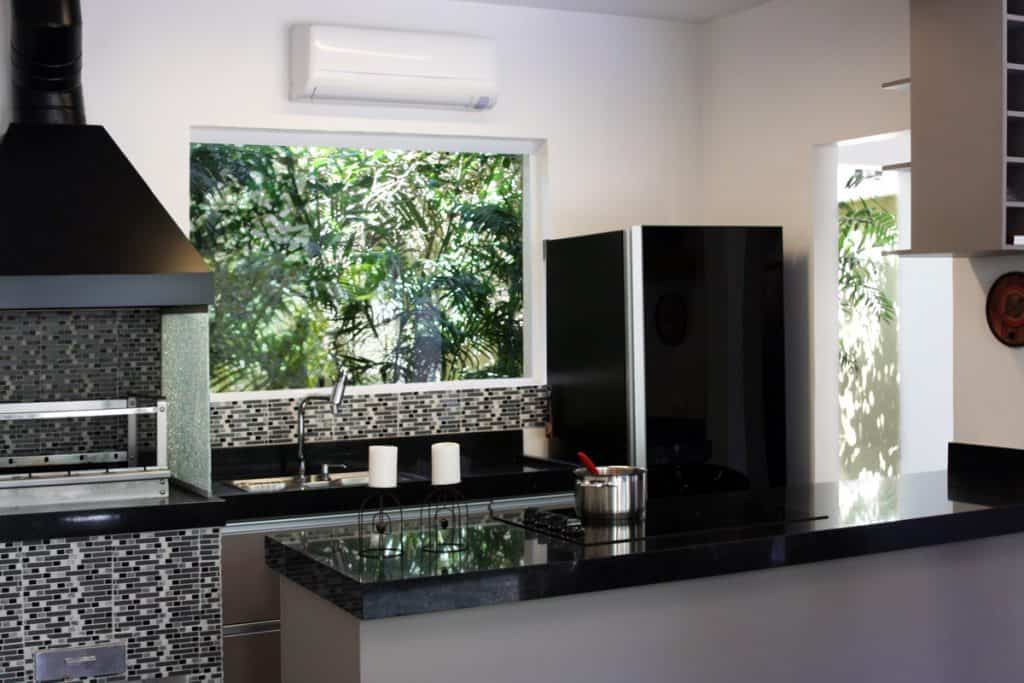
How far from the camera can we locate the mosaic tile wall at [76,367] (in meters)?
4.50

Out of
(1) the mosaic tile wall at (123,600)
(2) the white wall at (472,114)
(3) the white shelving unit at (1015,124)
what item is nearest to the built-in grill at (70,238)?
(1) the mosaic tile wall at (123,600)

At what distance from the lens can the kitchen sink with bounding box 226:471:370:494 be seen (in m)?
4.52

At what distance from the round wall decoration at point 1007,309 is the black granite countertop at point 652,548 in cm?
66

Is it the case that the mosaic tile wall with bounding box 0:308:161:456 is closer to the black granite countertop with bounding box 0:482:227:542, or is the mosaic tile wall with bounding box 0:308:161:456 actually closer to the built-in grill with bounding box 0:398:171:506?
the built-in grill with bounding box 0:398:171:506

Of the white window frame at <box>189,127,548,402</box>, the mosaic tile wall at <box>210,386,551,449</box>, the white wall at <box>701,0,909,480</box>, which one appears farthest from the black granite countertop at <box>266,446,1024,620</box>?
the white window frame at <box>189,127,548,402</box>

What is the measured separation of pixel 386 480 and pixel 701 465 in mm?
2393

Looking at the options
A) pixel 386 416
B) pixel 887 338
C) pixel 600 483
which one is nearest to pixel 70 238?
pixel 386 416

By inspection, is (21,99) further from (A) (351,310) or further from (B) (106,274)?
(A) (351,310)

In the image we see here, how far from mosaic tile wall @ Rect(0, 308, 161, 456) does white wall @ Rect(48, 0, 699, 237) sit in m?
0.52

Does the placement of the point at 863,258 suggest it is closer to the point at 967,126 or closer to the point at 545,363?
the point at 545,363

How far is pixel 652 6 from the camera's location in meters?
5.53

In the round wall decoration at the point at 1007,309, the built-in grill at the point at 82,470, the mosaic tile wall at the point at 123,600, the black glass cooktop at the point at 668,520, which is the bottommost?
the mosaic tile wall at the point at 123,600

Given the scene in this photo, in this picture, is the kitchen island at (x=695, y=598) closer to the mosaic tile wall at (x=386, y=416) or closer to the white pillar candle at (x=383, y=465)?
the white pillar candle at (x=383, y=465)

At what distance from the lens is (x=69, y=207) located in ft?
13.4
